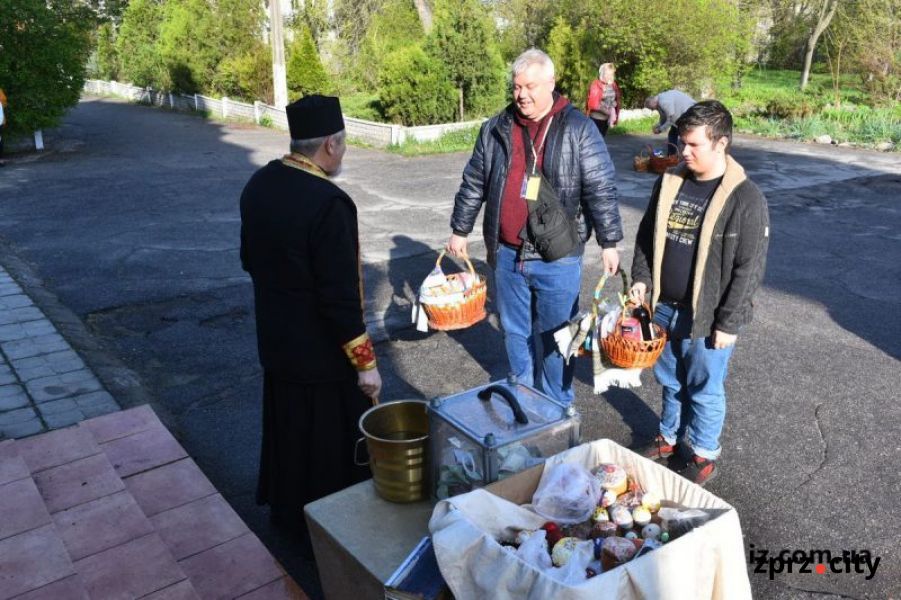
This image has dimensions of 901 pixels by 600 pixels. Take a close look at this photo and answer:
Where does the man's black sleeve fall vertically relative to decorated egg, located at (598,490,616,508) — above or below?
above

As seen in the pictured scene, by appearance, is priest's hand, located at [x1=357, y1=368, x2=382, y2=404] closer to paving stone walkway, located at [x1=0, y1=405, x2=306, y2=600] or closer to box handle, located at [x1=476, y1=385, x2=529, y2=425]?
box handle, located at [x1=476, y1=385, x2=529, y2=425]

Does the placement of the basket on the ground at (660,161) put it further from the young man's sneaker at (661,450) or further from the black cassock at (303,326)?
the black cassock at (303,326)

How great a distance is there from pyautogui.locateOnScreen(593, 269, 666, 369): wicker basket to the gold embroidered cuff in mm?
1365

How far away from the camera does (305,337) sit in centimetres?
308

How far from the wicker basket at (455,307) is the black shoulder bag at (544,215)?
1.37 metres

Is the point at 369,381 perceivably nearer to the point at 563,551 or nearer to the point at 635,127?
the point at 563,551

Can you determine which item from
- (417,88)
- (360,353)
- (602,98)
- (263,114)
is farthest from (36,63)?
(360,353)

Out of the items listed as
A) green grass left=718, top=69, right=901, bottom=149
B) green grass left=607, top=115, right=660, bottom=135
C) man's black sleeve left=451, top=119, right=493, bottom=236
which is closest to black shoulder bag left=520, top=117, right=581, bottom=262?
man's black sleeve left=451, top=119, right=493, bottom=236

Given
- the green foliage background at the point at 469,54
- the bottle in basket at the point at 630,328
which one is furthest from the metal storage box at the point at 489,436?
the green foliage background at the point at 469,54

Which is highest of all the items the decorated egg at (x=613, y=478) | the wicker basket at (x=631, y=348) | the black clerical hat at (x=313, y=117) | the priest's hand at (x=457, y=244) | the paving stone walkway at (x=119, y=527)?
the black clerical hat at (x=313, y=117)

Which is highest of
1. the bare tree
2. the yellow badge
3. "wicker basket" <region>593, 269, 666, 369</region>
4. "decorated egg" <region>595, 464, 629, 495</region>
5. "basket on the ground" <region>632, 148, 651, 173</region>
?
the bare tree

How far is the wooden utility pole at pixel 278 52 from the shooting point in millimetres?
19625

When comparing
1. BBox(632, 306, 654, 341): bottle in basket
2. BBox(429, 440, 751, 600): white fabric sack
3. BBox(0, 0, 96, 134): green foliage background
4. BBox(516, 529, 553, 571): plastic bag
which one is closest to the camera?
BBox(429, 440, 751, 600): white fabric sack

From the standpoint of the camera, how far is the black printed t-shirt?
11.4ft
